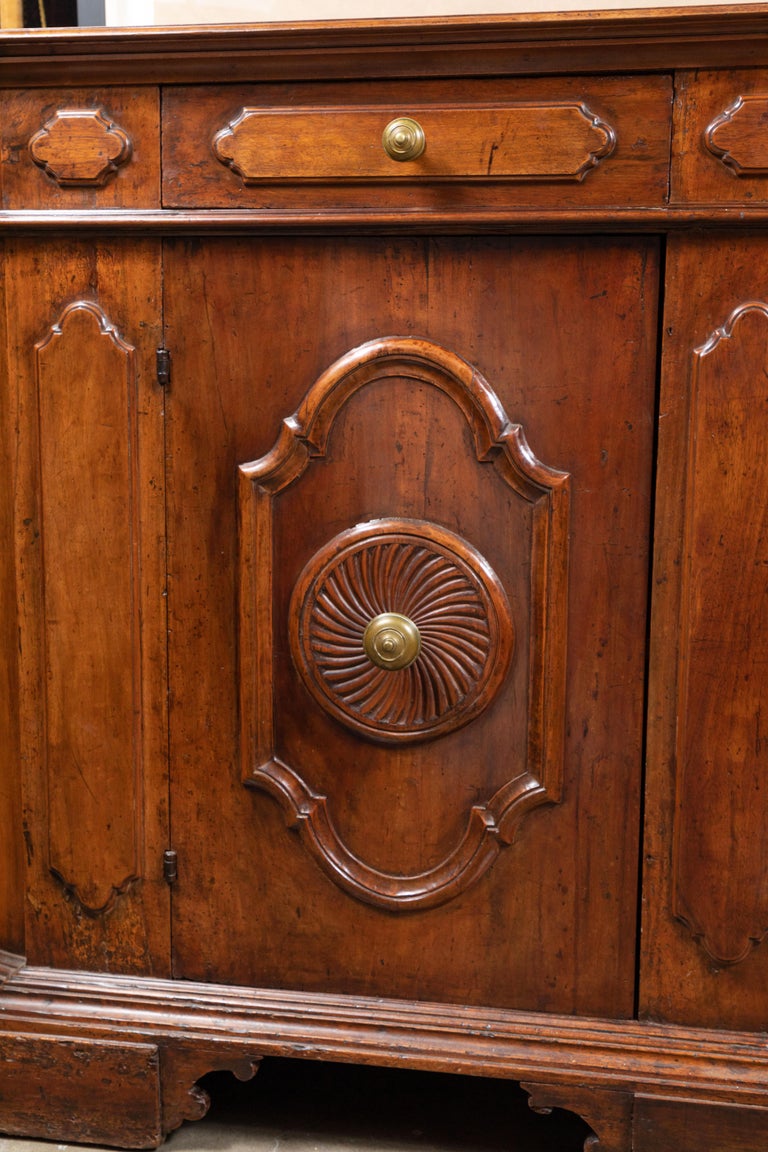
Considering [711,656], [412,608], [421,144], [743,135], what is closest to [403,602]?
[412,608]

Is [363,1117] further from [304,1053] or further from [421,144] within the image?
[421,144]

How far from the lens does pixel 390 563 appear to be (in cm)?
115

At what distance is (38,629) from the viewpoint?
123 cm

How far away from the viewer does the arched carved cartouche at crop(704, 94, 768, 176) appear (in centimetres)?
103

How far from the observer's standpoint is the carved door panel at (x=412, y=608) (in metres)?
1.11

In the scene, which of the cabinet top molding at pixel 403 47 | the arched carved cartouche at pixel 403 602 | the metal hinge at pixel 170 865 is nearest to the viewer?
the cabinet top molding at pixel 403 47

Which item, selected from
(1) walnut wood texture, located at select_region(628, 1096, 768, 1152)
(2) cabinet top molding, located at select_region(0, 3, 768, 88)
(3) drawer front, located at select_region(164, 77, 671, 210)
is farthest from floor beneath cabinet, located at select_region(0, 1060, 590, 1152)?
(2) cabinet top molding, located at select_region(0, 3, 768, 88)

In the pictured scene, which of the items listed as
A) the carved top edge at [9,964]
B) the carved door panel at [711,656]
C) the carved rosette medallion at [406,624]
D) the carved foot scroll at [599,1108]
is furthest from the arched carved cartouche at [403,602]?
the carved top edge at [9,964]

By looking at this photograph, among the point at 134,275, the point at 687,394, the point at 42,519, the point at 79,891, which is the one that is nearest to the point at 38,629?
the point at 42,519

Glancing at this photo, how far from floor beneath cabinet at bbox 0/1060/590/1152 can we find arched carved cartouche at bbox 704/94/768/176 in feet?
3.45

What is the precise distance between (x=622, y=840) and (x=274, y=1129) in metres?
0.53

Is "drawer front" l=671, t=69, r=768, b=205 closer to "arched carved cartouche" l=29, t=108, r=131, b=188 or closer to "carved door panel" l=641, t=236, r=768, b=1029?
"carved door panel" l=641, t=236, r=768, b=1029

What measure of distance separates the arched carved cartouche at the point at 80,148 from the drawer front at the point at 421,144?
0.06 metres

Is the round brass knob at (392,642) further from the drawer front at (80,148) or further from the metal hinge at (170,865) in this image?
the drawer front at (80,148)
